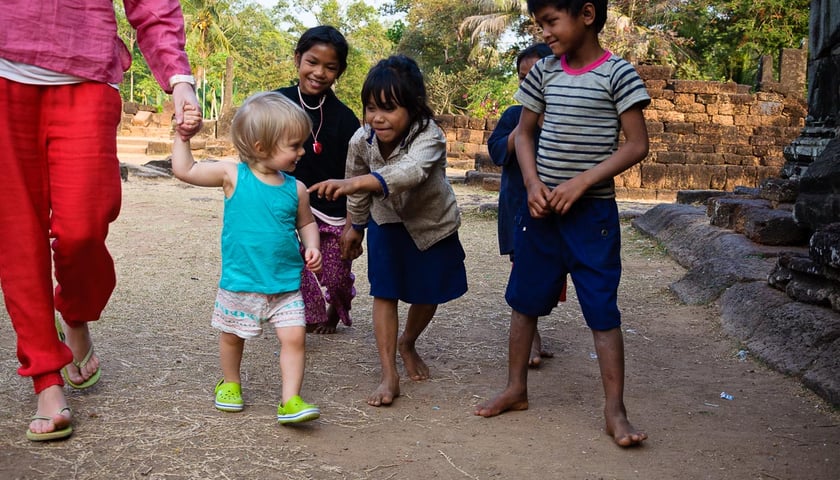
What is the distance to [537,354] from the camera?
12.8ft

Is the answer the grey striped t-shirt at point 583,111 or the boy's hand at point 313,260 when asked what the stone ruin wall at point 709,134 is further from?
the boy's hand at point 313,260

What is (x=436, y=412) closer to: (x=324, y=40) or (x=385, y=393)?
(x=385, y=393)

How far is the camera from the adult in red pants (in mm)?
2717

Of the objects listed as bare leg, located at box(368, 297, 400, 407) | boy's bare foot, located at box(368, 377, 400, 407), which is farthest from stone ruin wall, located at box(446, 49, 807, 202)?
boy's bare foot, located at box(368, 377, 400, 407)

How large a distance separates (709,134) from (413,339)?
561 inches

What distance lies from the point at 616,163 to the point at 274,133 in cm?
114

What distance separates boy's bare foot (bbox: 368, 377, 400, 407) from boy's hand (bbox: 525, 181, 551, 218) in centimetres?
87

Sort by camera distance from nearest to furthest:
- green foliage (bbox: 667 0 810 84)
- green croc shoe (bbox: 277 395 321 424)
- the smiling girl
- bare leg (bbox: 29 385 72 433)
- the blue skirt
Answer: bare leg (bbox: 29 385 72 433) → green croc shoe (bbox: 277 395 321 424) → the blue skirt → the smiling girl → green foliage (bbox: 667 0 810 84)

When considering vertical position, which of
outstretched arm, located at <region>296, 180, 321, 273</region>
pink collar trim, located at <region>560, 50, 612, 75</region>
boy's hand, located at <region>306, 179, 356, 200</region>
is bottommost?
outstretched arm, located at <region>296, 180, 321, 273</region>

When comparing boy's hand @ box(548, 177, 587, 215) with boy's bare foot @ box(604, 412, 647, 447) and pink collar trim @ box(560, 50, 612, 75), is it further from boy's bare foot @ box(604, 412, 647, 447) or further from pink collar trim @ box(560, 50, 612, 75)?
boy's bare foot @ box(604, 412, 647, 447)

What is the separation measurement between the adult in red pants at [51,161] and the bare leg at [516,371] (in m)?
1.32

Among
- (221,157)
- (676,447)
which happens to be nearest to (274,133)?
(676,447)

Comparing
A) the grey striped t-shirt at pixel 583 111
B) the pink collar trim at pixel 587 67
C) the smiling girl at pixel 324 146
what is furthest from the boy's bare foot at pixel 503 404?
the smiling girl at pixel 324 146

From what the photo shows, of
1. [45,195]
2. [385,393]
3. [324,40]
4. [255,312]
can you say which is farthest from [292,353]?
[324,40]
